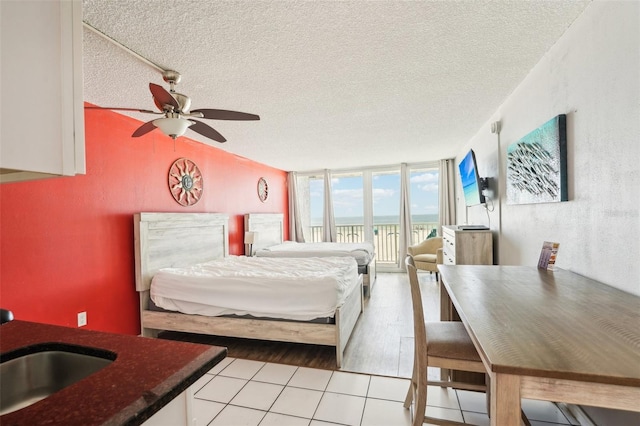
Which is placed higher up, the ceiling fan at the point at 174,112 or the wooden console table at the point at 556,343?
the ceiling fan at the point at 174,112

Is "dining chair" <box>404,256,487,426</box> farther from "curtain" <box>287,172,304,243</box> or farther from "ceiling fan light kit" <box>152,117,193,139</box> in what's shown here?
"curtain" <box>287,172,304,243</box>

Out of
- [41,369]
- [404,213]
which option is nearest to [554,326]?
[41,369]

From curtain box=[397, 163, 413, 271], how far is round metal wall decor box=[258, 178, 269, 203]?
2.86 m

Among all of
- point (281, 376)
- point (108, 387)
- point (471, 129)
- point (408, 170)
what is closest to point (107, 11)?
point (108, 387)

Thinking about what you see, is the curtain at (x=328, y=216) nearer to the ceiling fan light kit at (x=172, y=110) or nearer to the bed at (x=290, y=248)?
the bed at (x=290, y=248)

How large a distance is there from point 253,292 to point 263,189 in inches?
136

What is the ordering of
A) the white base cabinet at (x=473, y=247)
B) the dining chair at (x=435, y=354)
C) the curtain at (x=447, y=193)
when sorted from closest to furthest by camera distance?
the dining chair at (x=435, y=354) < the white base cabinet at (x=473, y=247) < the curtain at (x=447, y=193)

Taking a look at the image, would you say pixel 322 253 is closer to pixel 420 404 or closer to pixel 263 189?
pixel 263 189

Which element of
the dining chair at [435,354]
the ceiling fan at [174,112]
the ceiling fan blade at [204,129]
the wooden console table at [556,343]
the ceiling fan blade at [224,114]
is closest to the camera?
the wooden console table at [556,343]

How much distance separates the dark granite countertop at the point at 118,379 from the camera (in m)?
0.57

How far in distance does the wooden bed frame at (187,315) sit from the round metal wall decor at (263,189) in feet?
→ 6.27

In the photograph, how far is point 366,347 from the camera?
2.78 meters

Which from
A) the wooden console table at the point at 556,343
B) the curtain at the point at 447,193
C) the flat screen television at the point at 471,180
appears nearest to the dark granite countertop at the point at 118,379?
the wooden console table at the point at 556,343

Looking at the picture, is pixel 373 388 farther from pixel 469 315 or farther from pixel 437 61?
pixel 437 61
